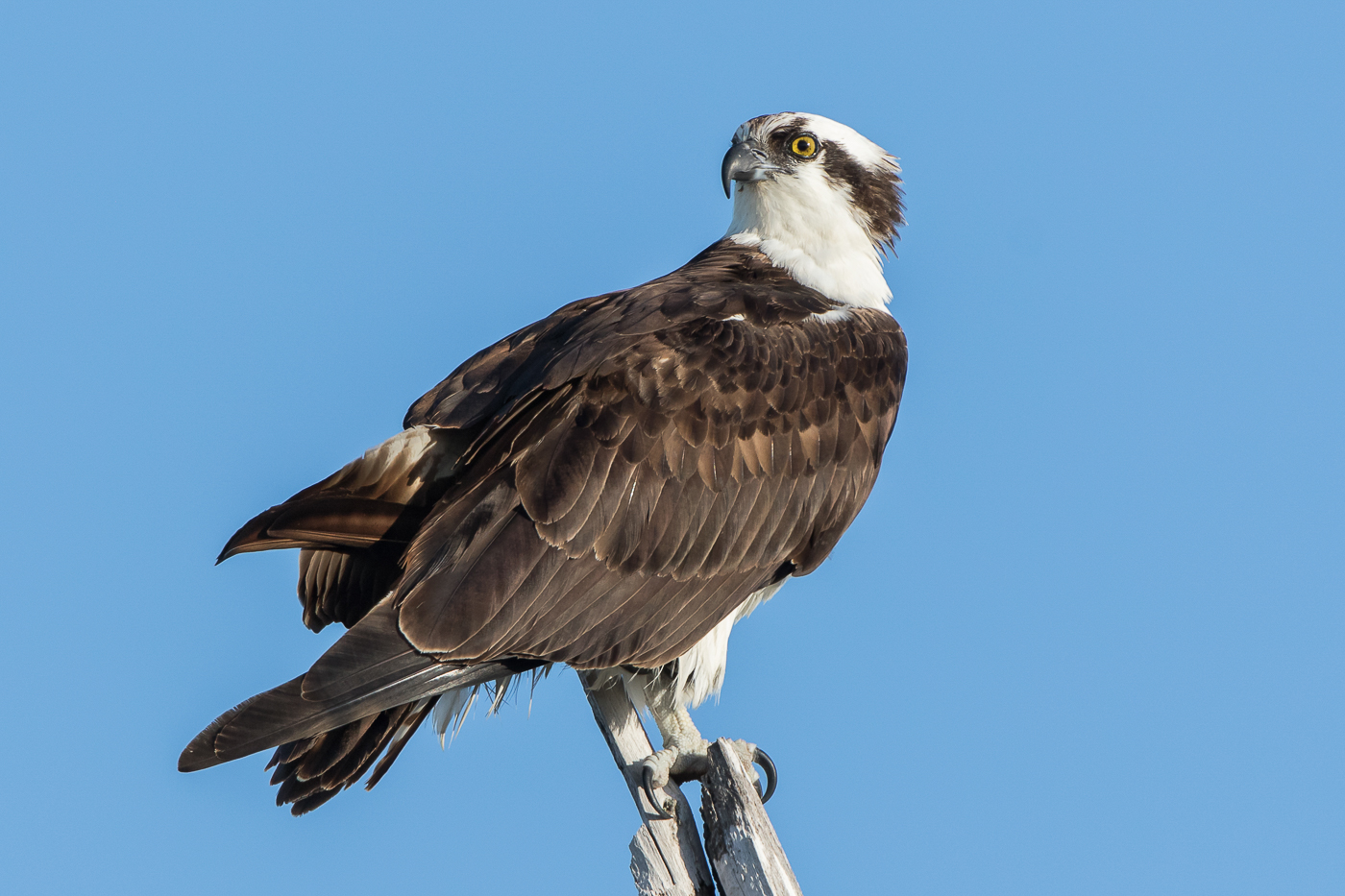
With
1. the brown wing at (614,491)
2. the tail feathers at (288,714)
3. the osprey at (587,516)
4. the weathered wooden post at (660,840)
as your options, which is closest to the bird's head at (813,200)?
the osprey at (587,516)

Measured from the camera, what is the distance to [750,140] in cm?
775

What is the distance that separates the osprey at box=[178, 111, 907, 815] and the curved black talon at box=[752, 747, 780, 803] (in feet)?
0.04

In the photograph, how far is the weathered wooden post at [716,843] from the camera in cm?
530

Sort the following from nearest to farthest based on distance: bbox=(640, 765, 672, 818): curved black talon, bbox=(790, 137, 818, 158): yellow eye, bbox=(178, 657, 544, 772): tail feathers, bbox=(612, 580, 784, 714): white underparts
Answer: bbox=(178, 657, 544, 772): tail feathers
bbox=(640, 765, 672, 818): curved black talon
bbox=(612, 580, 784, 714): white underparts
bbox=(790, 137, 818, 158): yellow eye

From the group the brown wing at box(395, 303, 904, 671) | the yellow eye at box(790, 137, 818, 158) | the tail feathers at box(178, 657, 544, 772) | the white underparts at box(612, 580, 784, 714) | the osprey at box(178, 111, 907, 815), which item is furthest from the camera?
the yellow eye at box(790, 137, 818, 158)

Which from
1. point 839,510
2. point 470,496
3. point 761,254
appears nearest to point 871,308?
point 761,254

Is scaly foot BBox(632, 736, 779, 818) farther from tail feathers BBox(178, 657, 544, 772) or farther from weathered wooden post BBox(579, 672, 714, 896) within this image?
tail feathers BBox(178, 657, 544, 772)

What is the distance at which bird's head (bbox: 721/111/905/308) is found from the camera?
7.51m

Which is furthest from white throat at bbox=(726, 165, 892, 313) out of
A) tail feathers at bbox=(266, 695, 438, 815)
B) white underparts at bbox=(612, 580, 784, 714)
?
tail feathers at bbox=(266, 695, 438, 815)

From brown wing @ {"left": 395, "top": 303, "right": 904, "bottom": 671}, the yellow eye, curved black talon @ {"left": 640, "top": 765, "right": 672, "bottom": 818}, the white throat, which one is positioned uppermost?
the yellow eye

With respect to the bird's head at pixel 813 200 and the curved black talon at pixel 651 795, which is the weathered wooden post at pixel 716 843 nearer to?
the curved black talon at pixel 651 795

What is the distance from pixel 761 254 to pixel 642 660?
248 centimetres

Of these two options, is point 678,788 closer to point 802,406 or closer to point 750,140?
point 802,406

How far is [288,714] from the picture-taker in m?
5.20
